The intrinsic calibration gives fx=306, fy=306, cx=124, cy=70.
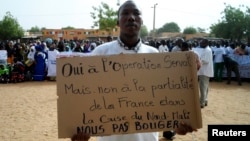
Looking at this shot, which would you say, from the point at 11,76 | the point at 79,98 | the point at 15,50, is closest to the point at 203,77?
the point at 79,98

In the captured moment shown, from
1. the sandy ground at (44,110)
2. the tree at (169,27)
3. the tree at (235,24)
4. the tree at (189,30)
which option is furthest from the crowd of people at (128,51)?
the tree at (169,27)

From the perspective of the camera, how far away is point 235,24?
50.2 metres

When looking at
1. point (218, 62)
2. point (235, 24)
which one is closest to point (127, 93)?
point (218, 62)

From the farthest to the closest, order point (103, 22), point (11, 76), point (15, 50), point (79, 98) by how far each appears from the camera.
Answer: point (103, 22) < point (15, 50) < point (11, 76) < point (79, 98)

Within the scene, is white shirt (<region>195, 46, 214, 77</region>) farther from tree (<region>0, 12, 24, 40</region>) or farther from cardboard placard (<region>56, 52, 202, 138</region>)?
tree (<region>0, 12, 24, 40</region>)

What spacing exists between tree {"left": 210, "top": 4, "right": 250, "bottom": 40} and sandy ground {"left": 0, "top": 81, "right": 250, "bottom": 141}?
39238 mm

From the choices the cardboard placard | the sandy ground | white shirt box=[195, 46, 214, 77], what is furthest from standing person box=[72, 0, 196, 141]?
white shirt box=[195, 46, 214, 77]

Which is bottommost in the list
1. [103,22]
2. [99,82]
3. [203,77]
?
[203,77]

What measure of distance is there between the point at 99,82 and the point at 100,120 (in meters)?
0.33

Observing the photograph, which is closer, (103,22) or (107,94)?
(107,94)

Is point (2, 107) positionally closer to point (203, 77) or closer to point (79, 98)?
point (203, 77)

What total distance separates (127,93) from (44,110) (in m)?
6.47

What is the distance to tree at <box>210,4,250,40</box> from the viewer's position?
49.4 metres

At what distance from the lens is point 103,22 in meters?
42.3
